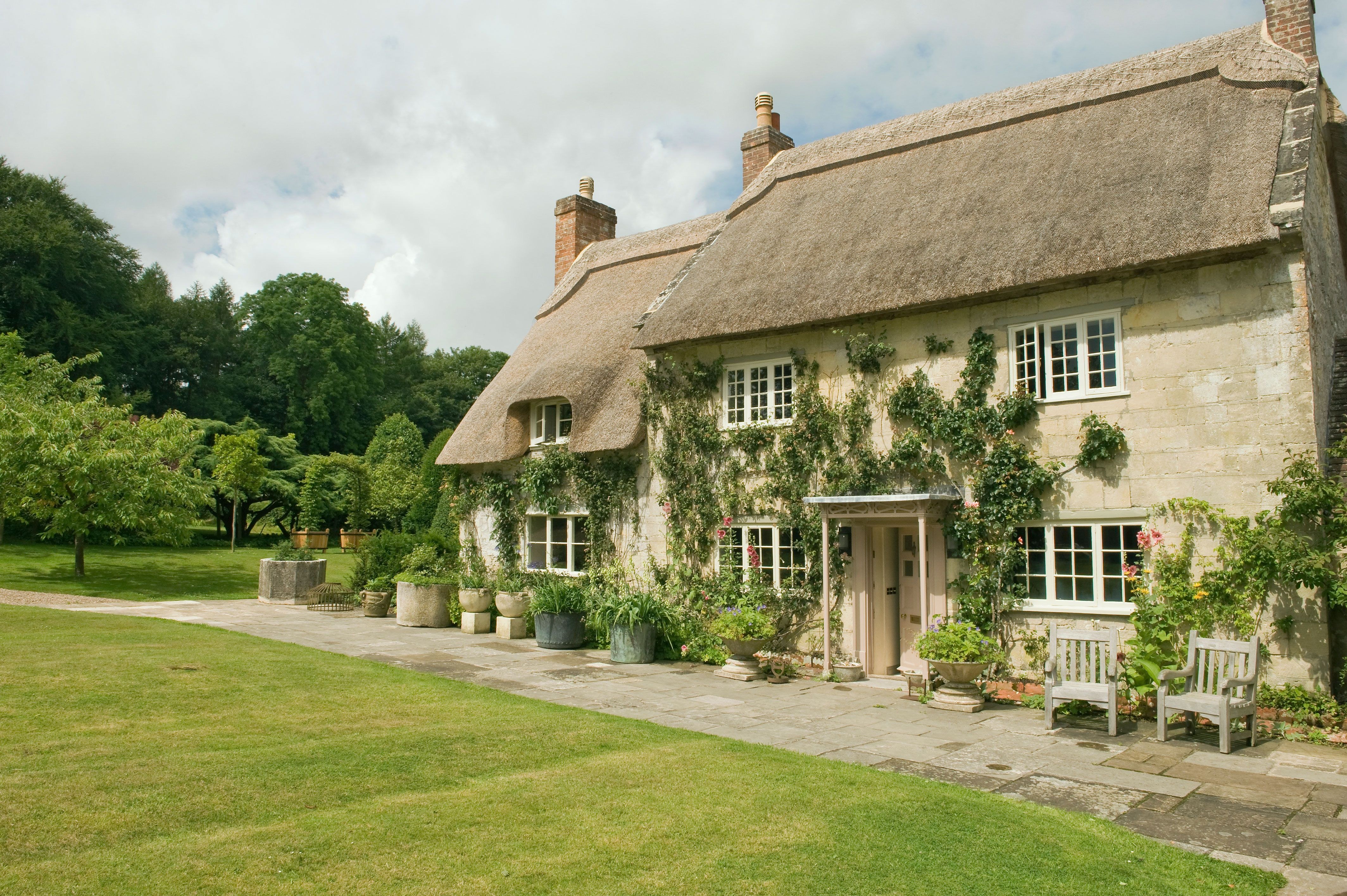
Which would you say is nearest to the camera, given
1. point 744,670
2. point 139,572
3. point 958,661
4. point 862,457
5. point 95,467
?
point 958,661

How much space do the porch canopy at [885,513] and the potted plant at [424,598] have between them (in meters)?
8.52

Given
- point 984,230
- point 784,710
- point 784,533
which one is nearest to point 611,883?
point 784,710

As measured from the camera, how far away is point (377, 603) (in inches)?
758

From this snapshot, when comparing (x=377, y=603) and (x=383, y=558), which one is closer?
(x=377, y=603)

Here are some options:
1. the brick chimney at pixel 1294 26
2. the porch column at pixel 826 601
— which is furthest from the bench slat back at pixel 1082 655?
the brick chimney at pixel 1294 26

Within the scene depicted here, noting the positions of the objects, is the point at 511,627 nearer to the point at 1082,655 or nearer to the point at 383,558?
the point at 383,558

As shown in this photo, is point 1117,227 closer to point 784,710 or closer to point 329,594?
point 784,710

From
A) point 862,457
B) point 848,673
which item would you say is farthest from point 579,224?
point 848,673

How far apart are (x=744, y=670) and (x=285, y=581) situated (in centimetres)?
1441

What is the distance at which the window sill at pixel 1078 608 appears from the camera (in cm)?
1023

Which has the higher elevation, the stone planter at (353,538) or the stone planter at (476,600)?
the stone planter at (353,538)

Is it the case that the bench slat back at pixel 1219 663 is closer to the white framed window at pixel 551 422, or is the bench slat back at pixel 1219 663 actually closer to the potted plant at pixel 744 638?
the potted plant at pixel 744 638

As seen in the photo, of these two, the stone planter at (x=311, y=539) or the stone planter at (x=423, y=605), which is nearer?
the stone planter at (x=423, y=605)

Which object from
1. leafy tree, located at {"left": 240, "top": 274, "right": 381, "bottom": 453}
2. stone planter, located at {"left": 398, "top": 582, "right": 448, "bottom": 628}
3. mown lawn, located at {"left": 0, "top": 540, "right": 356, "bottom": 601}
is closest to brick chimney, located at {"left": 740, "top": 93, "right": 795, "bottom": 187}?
stone planter, located at {"left": 398, "top": 582, "right": 448, "bottom": 628}
